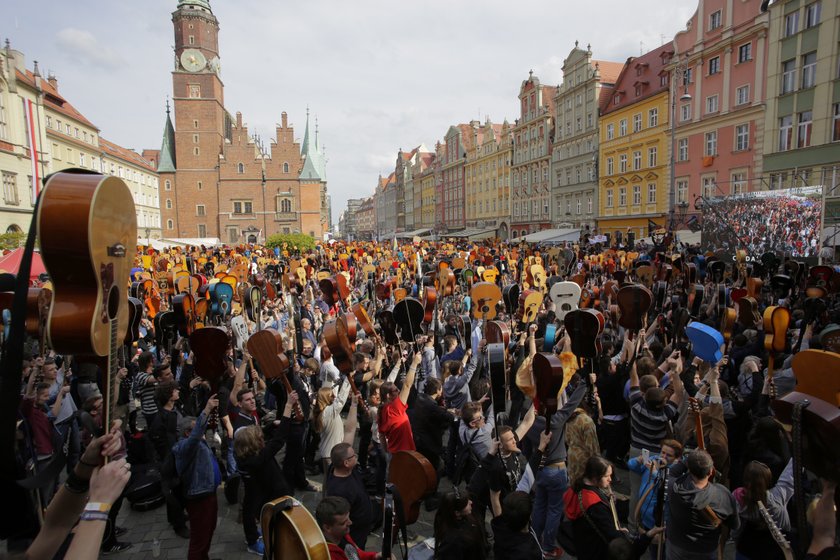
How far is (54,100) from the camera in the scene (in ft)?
147

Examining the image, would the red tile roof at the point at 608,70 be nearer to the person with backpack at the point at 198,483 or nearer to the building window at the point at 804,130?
the building window at the point at 804,130

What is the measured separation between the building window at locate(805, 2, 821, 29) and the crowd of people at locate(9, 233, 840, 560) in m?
22.3

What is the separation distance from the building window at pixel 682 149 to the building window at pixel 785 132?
24.4ft

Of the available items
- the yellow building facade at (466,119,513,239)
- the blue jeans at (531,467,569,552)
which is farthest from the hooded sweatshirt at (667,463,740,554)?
the yellow building facade at (466,119,513,239)

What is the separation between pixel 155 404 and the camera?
5.83 m

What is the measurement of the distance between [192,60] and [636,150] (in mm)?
54827

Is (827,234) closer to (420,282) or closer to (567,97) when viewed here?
(420,282)

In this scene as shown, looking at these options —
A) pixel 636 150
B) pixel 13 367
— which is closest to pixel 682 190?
pixel 636 150

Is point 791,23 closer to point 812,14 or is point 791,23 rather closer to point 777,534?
point 812,14

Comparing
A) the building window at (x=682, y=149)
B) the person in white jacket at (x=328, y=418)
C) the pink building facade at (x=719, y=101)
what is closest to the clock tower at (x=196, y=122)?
the pink building facade at (x=719, y=101)

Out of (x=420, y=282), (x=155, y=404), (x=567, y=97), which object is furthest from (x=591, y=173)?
(x=155, y=404)

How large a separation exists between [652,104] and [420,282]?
29.8 meters

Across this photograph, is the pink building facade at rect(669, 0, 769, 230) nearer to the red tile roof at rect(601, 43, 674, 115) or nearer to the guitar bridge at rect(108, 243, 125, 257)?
the red tile roof at rect(601, 43, 674, 115)

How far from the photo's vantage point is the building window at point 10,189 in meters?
33.9
